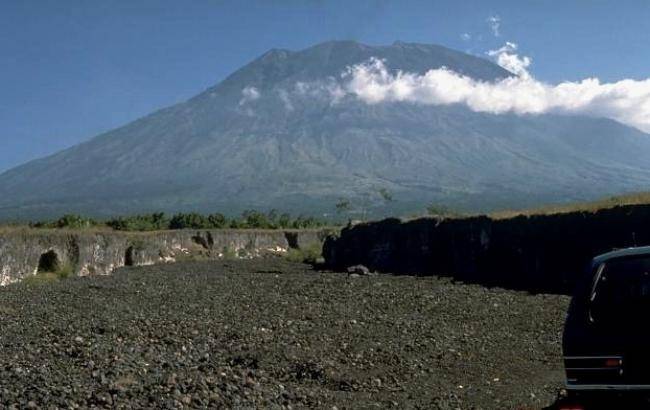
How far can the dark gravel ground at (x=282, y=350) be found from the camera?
10750mm

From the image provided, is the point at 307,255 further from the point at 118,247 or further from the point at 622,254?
the point at 622,254

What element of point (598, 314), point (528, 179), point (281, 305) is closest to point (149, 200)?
point (528, 179)

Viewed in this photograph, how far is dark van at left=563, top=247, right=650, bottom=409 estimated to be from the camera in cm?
557

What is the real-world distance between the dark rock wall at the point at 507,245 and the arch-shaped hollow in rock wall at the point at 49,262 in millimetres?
16013

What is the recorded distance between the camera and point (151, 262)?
4897cm

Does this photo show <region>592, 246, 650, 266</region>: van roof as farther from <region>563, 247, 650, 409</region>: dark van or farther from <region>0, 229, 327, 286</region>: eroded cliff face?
<region>0, 229, 327, 286</region>: eroded cliff face

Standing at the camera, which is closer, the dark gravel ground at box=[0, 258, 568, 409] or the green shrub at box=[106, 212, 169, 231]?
the dark gravel ground at box=[0, 258, 568, 409]

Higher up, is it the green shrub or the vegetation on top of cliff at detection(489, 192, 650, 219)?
the green shrub

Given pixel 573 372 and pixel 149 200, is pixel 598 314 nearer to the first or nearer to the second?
pixel 573 372

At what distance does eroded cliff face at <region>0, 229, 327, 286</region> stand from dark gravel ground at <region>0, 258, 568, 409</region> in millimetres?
8700

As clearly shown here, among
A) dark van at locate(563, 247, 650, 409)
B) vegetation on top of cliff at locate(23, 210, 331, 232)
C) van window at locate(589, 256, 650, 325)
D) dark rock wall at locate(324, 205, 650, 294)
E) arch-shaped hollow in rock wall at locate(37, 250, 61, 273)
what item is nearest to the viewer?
dark van at locate(563, 247, 650, 409)

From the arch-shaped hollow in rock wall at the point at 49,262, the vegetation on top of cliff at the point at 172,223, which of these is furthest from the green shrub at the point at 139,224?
the arch-shaped hollow in rock wall at the point at 49,262

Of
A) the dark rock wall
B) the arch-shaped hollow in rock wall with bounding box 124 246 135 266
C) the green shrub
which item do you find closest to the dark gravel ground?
the dark rock wall

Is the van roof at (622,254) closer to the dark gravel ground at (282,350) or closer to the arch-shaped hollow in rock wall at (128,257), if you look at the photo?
the dark gravel ground at (282,350)
